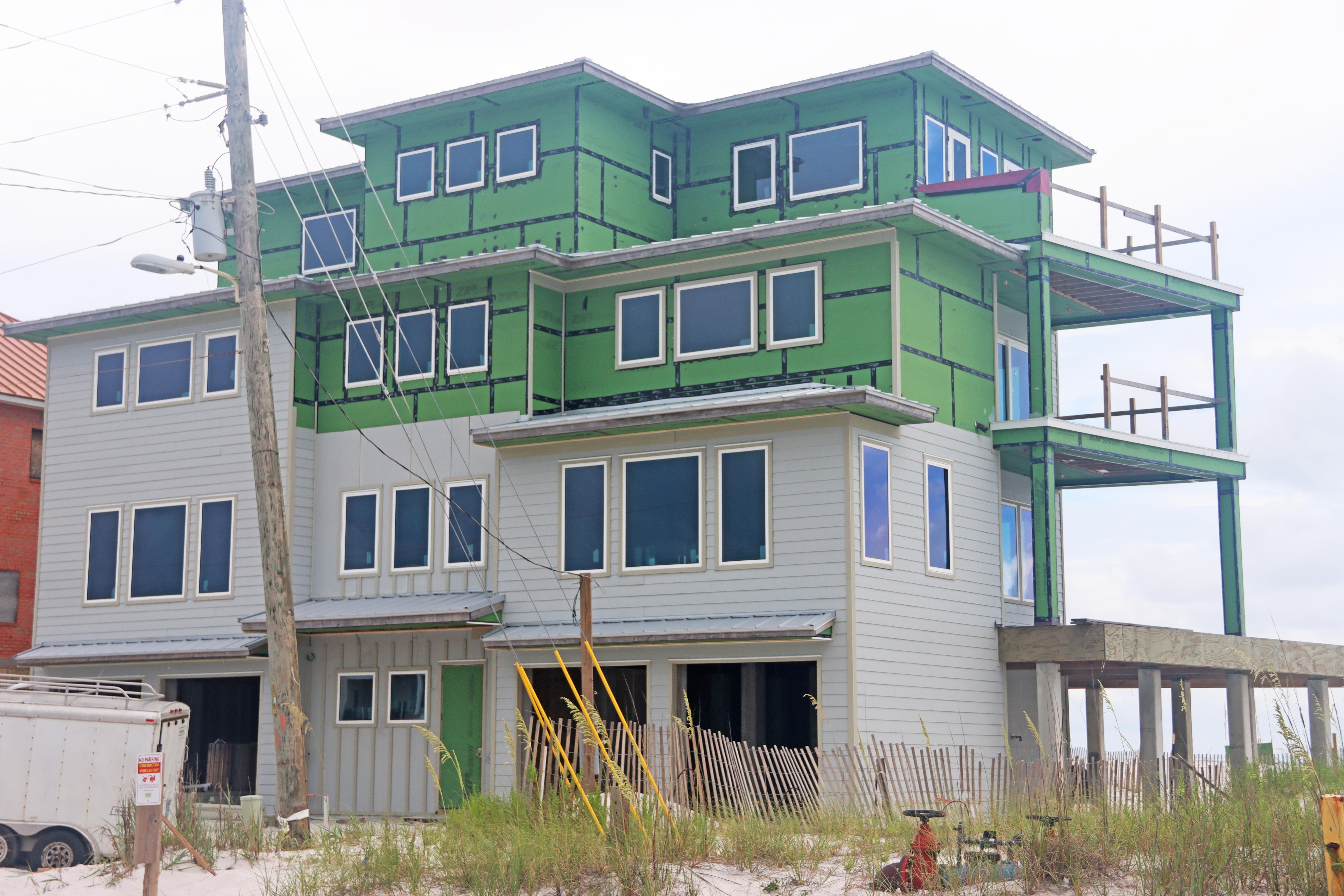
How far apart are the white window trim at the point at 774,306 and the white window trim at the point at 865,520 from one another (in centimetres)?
227

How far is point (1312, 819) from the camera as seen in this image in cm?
1220

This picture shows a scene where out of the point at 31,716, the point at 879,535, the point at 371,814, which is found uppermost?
the point at 879,535

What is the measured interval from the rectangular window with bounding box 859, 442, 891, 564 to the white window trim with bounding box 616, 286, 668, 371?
4493mm

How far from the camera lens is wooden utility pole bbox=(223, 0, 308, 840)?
18141 mm

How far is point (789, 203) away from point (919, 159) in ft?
8.53

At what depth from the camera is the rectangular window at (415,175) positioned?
2959 cm

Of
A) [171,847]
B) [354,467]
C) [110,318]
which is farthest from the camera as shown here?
[110,318]

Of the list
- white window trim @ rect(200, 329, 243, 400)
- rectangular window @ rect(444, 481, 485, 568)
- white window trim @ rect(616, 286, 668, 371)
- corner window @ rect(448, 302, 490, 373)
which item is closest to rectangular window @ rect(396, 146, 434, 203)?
corner window @ rect(448, 302, 490, 373)

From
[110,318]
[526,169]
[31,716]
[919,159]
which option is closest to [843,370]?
[919,159]

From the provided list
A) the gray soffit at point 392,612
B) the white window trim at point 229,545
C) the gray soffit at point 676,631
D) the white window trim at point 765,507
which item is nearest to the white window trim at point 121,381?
the white window trim at point 229,545

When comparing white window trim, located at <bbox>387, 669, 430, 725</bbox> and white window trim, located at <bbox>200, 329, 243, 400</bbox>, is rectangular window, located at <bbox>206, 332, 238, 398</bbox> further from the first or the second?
white window trim, located at <bbox>387, 669, 430, 725</bbox>

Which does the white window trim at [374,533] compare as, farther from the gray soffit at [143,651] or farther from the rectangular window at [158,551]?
the rectangular window at [158,551]

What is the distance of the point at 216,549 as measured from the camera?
28.4m

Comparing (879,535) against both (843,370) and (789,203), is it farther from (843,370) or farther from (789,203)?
(789,203)
